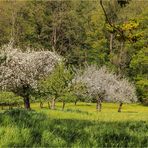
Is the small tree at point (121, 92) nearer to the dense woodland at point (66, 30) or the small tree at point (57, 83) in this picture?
the small tree at point (57, 83)

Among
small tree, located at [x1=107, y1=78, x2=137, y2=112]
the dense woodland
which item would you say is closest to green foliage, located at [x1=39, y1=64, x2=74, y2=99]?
small tree, located at [x1=107, y1=78, x2=137, y2=112]

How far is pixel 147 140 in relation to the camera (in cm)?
916

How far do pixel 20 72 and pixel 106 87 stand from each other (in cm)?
2234

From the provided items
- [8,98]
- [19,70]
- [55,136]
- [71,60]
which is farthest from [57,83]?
[71,60]

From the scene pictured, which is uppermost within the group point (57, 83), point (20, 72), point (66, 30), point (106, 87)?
point (66, 30)

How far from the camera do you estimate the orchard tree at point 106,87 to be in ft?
197

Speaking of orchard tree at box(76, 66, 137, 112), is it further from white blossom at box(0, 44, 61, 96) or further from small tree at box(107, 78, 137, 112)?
white blossom at box(0, 44, 61, 96)

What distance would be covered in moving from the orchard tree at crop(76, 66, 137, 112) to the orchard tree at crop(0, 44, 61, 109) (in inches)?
533

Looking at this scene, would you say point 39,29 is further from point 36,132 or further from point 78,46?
point 36,132

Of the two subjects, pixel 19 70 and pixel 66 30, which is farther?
pixel 66 30

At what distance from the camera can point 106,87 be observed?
61219mm

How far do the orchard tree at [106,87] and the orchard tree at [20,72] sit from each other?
1354 centimetres

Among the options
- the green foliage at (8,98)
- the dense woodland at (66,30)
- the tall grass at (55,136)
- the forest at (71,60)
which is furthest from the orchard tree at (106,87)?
the tall grass at (55,136)

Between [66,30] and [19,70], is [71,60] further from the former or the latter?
[19,70]
